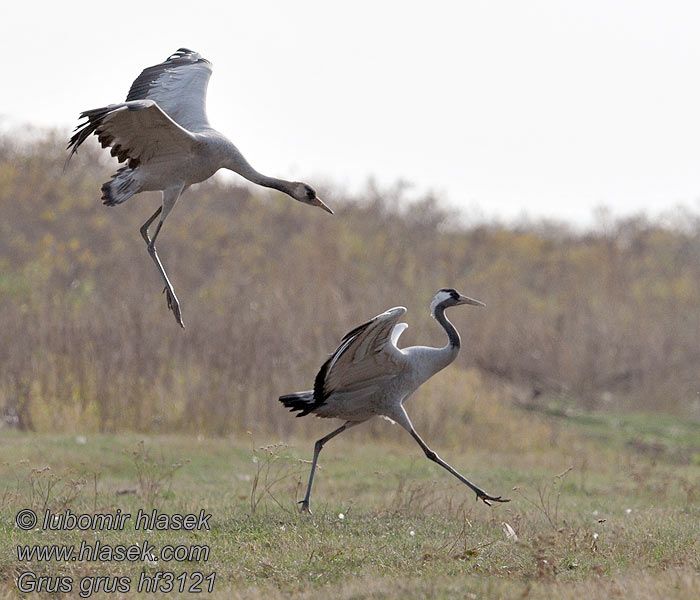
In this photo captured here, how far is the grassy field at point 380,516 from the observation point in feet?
19.4

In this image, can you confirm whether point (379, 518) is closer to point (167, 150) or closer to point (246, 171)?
point (246, 171)

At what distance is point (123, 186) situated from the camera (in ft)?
27.1

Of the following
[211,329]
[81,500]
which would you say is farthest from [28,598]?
[211,329]

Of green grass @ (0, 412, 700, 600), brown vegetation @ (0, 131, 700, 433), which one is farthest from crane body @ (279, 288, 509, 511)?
brown vegetation @ (0, 131, 700, 433)

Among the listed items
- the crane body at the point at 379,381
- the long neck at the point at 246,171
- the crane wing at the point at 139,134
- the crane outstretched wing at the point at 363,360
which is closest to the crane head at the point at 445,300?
the crane body at the point at 379,381

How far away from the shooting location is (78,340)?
14883mm

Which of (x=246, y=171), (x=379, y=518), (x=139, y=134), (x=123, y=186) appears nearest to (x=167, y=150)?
(x=139, y=134)

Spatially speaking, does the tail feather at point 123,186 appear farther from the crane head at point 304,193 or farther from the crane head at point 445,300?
the crane head at point 445,300

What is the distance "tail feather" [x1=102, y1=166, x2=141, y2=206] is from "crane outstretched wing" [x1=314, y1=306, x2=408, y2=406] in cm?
199

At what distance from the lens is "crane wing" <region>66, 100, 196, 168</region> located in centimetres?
716

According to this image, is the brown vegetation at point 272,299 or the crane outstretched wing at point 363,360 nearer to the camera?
the crane outstretched wing at point 363,360

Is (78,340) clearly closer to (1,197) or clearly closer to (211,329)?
(211,329)

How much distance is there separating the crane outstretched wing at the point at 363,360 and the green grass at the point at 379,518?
2.29 feet

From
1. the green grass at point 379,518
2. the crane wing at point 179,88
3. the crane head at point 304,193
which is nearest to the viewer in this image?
the green grass at point 379,518
